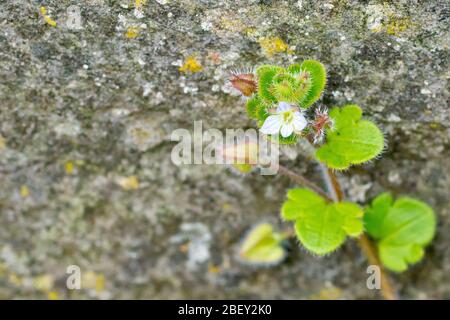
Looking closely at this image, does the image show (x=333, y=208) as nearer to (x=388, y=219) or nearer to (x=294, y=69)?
(x=388, y=219)

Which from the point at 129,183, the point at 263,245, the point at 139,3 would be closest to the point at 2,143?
the point at 129,183

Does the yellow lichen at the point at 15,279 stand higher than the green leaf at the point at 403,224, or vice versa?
the green leaf at the point at 403,224

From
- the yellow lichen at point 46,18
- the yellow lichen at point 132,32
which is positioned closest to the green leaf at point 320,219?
the yellow lichen at point 132,32

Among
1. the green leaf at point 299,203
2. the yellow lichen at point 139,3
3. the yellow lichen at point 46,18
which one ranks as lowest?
the green leaf at point 299,203

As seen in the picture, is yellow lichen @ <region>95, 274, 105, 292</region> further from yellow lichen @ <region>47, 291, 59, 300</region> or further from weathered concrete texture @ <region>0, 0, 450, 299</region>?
yellow lichen @ <region>47, 291, 59, 300</region>

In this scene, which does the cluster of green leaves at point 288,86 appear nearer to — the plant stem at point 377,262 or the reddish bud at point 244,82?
the reddish bud at point 244,82

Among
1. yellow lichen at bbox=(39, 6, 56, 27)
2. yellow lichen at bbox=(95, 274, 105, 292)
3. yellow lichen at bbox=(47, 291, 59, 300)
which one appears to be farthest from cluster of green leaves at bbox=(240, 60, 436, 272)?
yellow lichen at bbox=(47, 291, 59, 300)
